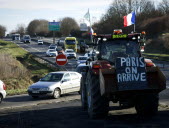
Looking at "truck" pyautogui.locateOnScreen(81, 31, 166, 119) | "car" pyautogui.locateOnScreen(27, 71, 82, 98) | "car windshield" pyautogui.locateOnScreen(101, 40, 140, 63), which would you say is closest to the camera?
"truck" pyautogui.locateOnScreen(81, 31, 166, 119)

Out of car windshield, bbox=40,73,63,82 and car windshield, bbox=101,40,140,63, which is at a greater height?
car windshield, bbox=101,40,140,63

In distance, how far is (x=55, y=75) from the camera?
72.1ft

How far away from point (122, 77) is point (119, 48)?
1.96 m

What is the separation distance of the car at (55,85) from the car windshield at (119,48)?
7.96m

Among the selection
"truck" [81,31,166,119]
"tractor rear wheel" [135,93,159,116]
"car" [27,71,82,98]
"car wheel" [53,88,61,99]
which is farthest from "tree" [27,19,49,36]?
"tractor rear wheel" [135,93,159,116]

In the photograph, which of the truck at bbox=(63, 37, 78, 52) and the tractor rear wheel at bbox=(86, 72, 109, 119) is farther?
the truck at bbox=(63, 37, 78, 52)

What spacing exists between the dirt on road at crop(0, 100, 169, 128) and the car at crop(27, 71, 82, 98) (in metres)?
4.99

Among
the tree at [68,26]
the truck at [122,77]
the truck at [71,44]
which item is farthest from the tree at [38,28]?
the truck at [122,77]

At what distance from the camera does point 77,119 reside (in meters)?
12.5

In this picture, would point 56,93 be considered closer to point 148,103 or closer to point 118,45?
point 118,45

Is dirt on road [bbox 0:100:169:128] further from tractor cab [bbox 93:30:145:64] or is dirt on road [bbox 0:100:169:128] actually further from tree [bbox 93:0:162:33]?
tree [bbox 93:0:162:33]

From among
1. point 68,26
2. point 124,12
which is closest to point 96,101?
point 124,12

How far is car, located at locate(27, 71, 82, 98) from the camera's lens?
20.4 meters

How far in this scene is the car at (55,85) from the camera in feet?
67.1
